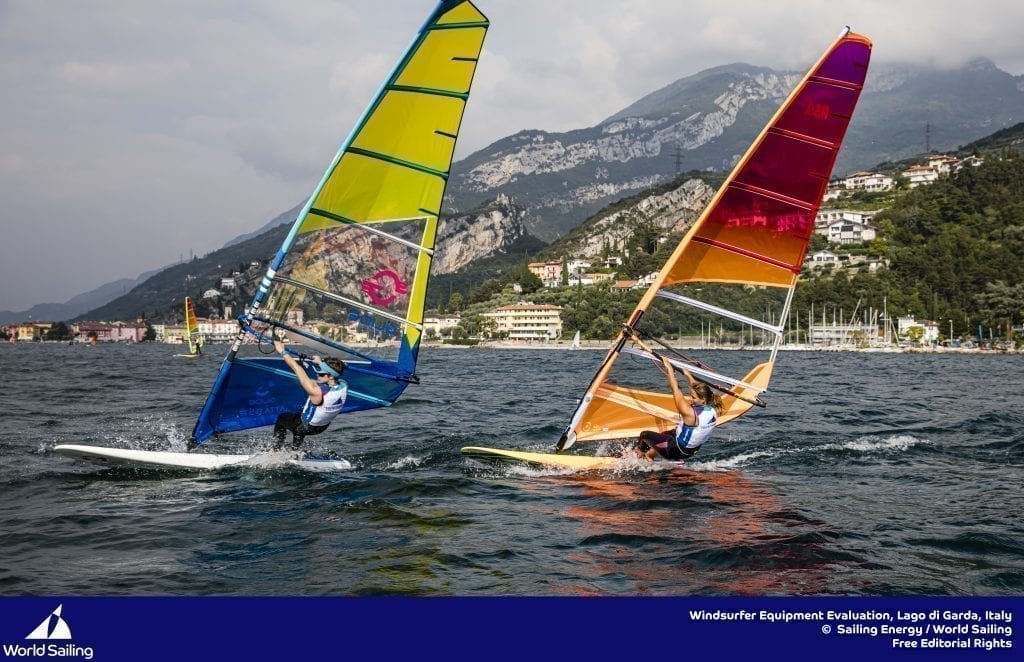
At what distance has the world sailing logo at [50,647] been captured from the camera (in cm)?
600

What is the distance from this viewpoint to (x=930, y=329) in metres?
130

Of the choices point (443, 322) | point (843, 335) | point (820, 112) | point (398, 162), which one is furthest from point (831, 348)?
point (398, 162)

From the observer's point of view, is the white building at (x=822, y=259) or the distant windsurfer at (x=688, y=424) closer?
the distant windsurfer at (x=688, y=424)

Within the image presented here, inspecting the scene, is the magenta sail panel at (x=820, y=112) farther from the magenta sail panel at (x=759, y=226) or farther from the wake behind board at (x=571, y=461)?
the wake behind board at (x=571, y=461)

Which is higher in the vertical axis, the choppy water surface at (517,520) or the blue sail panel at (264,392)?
the blue sail panel at (264,392)

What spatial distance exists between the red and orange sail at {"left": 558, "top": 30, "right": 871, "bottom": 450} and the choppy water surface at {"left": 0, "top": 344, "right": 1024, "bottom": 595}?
37.2 inches

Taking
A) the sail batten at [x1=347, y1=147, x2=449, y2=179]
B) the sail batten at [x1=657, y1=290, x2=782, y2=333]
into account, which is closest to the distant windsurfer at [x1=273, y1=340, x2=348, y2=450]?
the sail batten at [x1=347, y1=147, x2=449, y2=179]

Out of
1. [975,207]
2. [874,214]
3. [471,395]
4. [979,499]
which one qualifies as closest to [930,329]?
[975,207]

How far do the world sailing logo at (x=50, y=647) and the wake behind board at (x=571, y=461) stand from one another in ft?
29.9

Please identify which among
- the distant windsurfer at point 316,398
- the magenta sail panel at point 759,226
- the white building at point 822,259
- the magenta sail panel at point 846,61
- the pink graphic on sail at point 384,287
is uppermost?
the white building at point 822,259

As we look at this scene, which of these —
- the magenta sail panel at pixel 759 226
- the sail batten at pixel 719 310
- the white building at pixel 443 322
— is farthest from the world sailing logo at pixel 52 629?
the white building at pixel 443 322

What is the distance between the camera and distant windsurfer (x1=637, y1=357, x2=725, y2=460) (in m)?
13.4

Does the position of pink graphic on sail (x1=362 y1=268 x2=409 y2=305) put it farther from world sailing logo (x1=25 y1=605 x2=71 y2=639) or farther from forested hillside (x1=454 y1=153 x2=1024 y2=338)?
forested hillside (x1=454 y1=153 x2=1024 y2=338)

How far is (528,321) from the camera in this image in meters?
159
